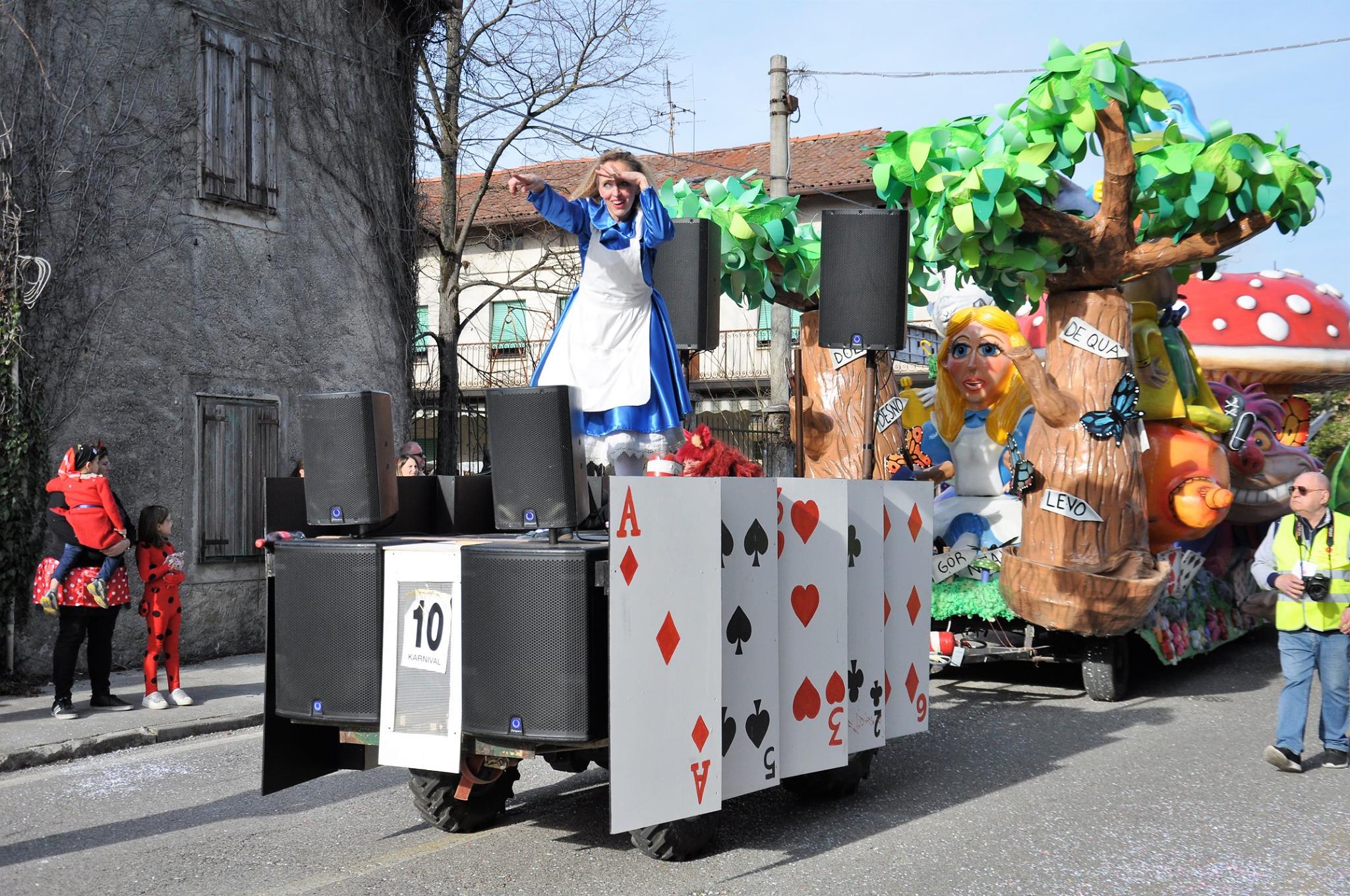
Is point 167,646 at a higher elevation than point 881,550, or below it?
below

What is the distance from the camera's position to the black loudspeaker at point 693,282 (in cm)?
820

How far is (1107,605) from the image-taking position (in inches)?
353

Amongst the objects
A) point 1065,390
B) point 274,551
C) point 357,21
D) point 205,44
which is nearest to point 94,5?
point 205,44

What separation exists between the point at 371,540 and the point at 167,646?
4.67 m

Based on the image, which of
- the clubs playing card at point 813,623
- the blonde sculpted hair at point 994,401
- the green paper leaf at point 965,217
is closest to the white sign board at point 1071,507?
the blonde sculpted hair at point 994,401

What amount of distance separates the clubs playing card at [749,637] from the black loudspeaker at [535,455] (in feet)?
2.00

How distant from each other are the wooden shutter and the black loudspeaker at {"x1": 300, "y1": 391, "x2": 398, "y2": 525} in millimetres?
7371

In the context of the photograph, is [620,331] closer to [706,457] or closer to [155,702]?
[706,457]

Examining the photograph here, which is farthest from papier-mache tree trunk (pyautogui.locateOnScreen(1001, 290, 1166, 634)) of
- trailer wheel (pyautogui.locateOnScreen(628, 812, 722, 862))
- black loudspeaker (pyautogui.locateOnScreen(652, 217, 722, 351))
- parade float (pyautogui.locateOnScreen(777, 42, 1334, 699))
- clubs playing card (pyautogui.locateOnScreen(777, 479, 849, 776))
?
trailer wheel (pyautogui.locateOnScreen(628, 812, 722, 862))

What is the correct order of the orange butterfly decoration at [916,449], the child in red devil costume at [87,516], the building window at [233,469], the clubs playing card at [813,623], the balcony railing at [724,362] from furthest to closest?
the balcony railing at [724,362] < the building window at [233,469] < the orange butterfly decoration at [916,449] < the child in red devil costume at [87,516] < the clubs playing card at [813,623]

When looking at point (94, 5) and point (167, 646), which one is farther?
point (94, 5)

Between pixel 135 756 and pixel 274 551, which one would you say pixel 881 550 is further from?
pixel 135 756

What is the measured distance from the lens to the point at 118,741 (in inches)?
309

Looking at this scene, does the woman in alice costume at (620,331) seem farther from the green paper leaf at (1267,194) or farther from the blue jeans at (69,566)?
the green paper leaf at (1267,194)
